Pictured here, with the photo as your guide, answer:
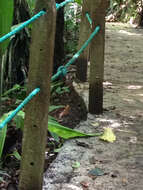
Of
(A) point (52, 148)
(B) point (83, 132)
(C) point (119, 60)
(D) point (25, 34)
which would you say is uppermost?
(D) point (25, 34)

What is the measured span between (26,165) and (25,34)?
357 centimetres

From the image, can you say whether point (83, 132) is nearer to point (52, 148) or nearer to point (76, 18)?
point (52, 148)

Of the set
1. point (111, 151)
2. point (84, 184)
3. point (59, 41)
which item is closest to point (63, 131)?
point (111, 151)

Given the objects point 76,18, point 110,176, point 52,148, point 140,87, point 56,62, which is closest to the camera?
point 110,176

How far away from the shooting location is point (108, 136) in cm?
293

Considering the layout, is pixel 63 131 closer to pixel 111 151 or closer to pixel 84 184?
pixel 111 151

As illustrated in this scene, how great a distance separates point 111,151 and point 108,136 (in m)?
0.23

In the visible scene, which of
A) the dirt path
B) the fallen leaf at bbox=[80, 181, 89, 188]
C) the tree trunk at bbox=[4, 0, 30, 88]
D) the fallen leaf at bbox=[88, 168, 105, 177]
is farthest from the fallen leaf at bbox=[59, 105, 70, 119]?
the fallen leaf at bbox=[80, 181, 89, 188]

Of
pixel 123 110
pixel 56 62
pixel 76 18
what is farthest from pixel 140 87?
pixel 76 18

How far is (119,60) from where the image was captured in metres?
5.70

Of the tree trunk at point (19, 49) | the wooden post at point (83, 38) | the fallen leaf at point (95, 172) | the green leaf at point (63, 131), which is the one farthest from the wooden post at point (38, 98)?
the tree trunk at point (19, 49)

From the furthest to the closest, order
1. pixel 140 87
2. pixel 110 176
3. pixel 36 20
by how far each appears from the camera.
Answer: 1. pixel 140 87
2. pixel 110 176
3. pixel 36 20

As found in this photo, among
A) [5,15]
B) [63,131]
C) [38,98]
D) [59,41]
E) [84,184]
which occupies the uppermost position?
[5,15]

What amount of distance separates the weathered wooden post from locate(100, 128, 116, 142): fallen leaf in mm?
417
